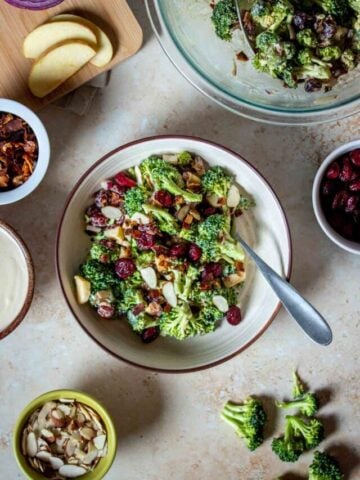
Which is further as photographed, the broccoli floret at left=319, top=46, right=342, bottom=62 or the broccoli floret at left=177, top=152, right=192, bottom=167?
the broccoli floret at left=177, top=152, right=192, bottom=167

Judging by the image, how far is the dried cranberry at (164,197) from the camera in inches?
82.8

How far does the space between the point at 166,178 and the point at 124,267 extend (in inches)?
12.3

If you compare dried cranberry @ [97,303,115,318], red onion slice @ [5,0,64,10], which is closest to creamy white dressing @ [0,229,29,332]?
dried cranberry @ [97,303,115,318]

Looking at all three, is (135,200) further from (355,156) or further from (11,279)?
(355,156)

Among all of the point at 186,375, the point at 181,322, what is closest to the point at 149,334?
the point at 181,322

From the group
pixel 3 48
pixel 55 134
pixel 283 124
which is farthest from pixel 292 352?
pixel 3 48

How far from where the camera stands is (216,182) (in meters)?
2.12

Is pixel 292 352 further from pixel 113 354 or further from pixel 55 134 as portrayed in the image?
pixel 55 134

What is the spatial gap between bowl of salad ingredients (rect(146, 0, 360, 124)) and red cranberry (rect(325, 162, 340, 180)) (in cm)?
15

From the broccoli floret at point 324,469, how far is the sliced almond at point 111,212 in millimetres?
1056

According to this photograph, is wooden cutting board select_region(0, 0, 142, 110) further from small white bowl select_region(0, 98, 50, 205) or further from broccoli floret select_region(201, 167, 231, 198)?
broccoli floret select_region(201, 167, 231, 198)

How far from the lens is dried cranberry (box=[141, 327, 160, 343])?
220 cm

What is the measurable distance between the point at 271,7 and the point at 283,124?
352 millimetres

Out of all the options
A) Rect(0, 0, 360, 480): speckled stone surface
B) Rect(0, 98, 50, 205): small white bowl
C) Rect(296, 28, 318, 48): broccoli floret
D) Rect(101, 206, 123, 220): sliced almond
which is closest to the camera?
Rect(296, 28, 318, 48): broccoli floret
